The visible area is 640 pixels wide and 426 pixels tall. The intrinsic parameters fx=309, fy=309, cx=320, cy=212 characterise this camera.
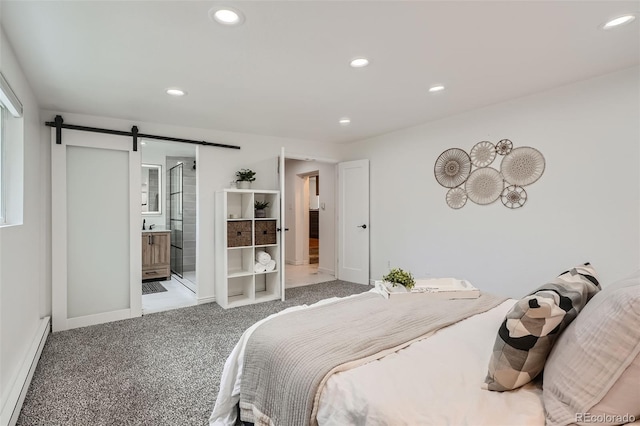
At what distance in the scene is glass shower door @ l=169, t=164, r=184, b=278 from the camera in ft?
18.6

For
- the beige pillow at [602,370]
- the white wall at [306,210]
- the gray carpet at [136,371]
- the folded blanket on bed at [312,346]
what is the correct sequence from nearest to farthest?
the beige pillow at [602,370], the folded blanket on bed at [312,346], the gray carpet at [136,371], the white wall at [306,210]

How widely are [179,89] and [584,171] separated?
377 cm

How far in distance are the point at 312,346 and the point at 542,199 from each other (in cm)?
292

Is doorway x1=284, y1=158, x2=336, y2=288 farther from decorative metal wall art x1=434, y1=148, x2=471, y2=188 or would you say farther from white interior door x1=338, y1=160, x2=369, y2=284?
decorative metal wall art x1=434, y1=148, x2=471, y2=188

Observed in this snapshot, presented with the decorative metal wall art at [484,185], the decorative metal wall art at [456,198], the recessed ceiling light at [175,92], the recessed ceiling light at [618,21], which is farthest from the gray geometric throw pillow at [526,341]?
the recessed ceiling light at [175,92]

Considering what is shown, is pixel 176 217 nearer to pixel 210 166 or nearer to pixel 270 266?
pixel 210 166

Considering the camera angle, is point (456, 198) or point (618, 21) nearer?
point (618, 21)

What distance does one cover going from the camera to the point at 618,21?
190cm

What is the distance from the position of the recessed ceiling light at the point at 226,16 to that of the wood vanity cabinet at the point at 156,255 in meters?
4.33

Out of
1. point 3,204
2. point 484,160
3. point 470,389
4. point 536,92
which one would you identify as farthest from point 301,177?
point 470,389

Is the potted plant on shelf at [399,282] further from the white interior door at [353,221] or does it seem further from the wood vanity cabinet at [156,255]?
the wood vanity cabinet at [156,255]

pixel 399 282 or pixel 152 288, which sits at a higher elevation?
pixel 399 282

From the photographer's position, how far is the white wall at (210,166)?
3975 mm

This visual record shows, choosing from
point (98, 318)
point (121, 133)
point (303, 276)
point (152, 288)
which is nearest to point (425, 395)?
point (98, 318)
